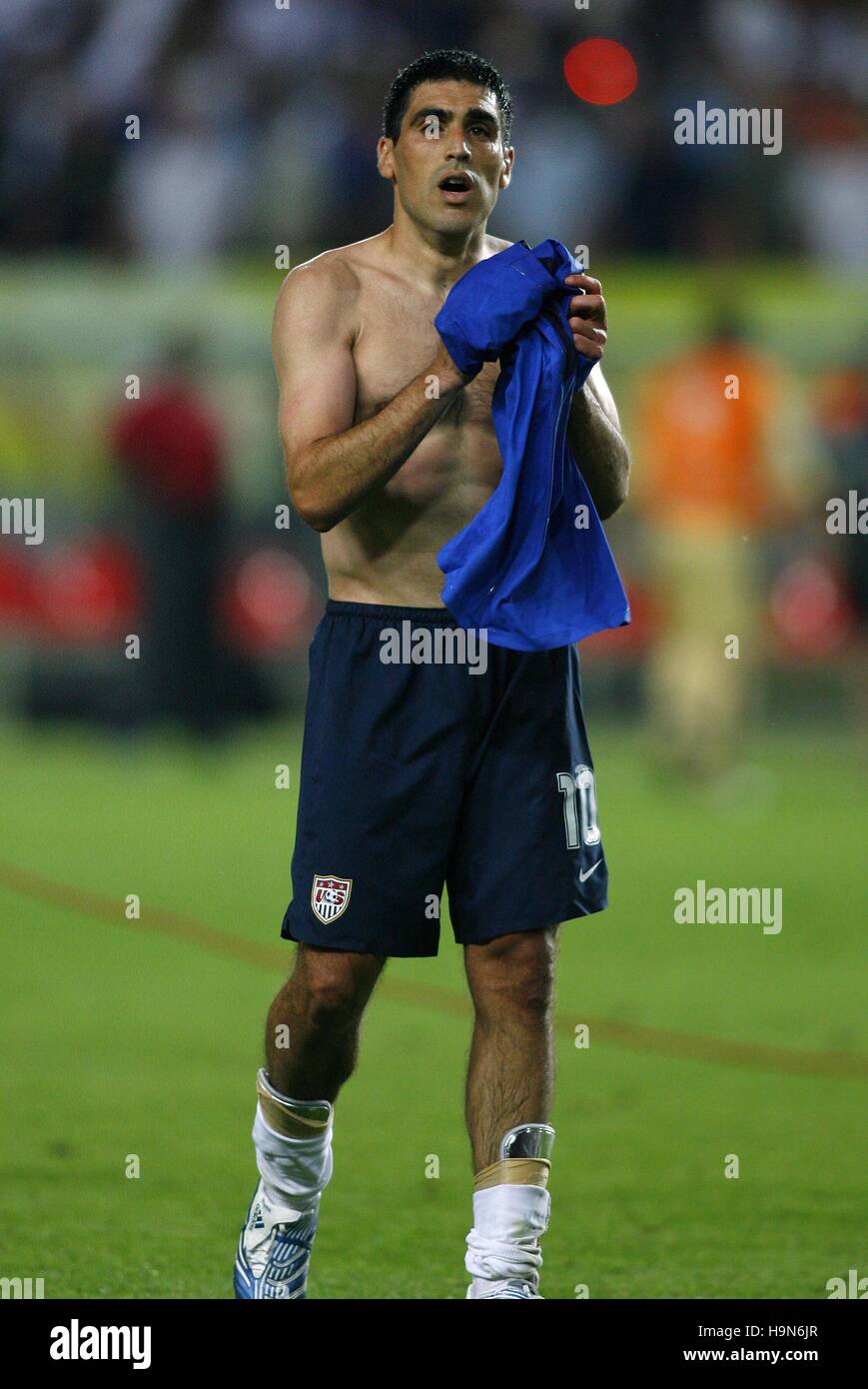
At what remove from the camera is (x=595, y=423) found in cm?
401

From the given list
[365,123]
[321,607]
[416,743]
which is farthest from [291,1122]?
[365,123]

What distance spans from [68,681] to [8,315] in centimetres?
263

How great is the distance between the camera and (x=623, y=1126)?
17.9 ft

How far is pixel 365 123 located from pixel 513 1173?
45.0 feet

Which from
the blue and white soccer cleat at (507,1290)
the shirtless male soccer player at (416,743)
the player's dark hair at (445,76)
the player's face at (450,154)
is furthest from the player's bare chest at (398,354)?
the blue and white soccer cleat at (507,1290)

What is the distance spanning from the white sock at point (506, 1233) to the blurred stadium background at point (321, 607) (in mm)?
415

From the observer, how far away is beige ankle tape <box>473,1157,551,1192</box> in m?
3.76

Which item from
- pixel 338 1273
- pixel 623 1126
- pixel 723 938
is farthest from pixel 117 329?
pixel 338 1273

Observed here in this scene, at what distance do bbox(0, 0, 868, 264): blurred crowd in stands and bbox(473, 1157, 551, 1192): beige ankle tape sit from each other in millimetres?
12206

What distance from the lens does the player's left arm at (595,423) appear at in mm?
3781

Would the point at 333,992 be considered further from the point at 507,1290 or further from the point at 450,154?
the point at 450,154

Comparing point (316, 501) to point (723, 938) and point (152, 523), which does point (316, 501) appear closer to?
point (723, 938)

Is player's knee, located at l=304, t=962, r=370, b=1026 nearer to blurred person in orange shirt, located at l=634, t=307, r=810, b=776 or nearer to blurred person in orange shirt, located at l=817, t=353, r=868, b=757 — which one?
blurred person in orange shirt, located at l=634, t=307, r=810, b=776

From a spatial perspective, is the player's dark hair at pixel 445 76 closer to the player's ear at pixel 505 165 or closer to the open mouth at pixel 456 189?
the player's ear at pixel 505 165
